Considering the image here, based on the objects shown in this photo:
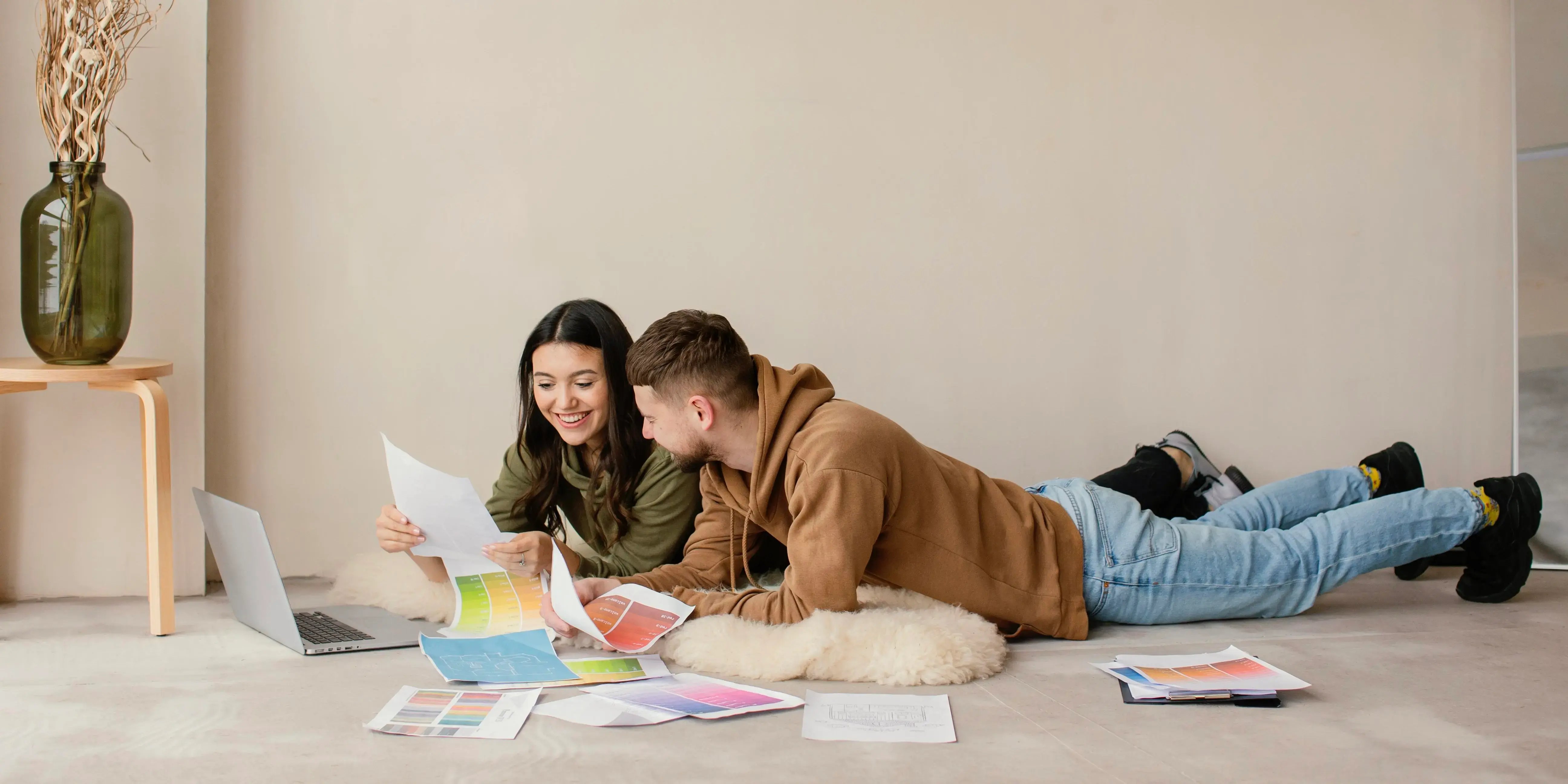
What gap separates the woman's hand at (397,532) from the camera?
2.04 meters

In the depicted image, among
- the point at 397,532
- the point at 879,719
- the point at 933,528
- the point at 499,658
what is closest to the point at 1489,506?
the point at 933,528

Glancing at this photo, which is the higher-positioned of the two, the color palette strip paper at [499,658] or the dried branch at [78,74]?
the dried branch at [78,74]

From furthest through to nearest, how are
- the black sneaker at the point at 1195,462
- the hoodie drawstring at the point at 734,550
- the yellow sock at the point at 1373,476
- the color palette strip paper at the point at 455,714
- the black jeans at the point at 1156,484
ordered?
the black sneaker at the point at 1195,462 → the black jeans at the point at 1156,484 → the yellow sock at the point at 1373,476 → the hoodie drawstring at the point at 734,550 → the color palette strip paper at the point at 455,714

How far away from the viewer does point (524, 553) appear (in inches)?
80.7

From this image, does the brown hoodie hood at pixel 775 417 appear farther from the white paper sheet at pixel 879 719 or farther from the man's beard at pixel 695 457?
the white paper sheet at pixel 879 719

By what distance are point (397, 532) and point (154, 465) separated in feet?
1.97

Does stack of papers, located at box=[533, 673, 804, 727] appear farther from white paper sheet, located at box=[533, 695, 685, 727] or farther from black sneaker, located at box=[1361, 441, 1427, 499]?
black sneaker, located at box=[1361, 441, 1427, 499]

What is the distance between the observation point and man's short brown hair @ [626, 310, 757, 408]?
1.96 metres

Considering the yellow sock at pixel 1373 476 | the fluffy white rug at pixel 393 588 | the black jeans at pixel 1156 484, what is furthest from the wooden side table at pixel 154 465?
the yellow sock at pixel 1373 476

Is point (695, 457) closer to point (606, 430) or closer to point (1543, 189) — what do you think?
point (606, 430)

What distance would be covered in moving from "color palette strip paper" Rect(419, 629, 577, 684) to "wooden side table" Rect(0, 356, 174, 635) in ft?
2.08

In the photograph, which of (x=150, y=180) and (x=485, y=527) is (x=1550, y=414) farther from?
(x=150, y=180)

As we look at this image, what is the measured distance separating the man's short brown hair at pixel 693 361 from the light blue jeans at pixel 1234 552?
0.69 metres

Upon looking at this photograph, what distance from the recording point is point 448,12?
2834mm
